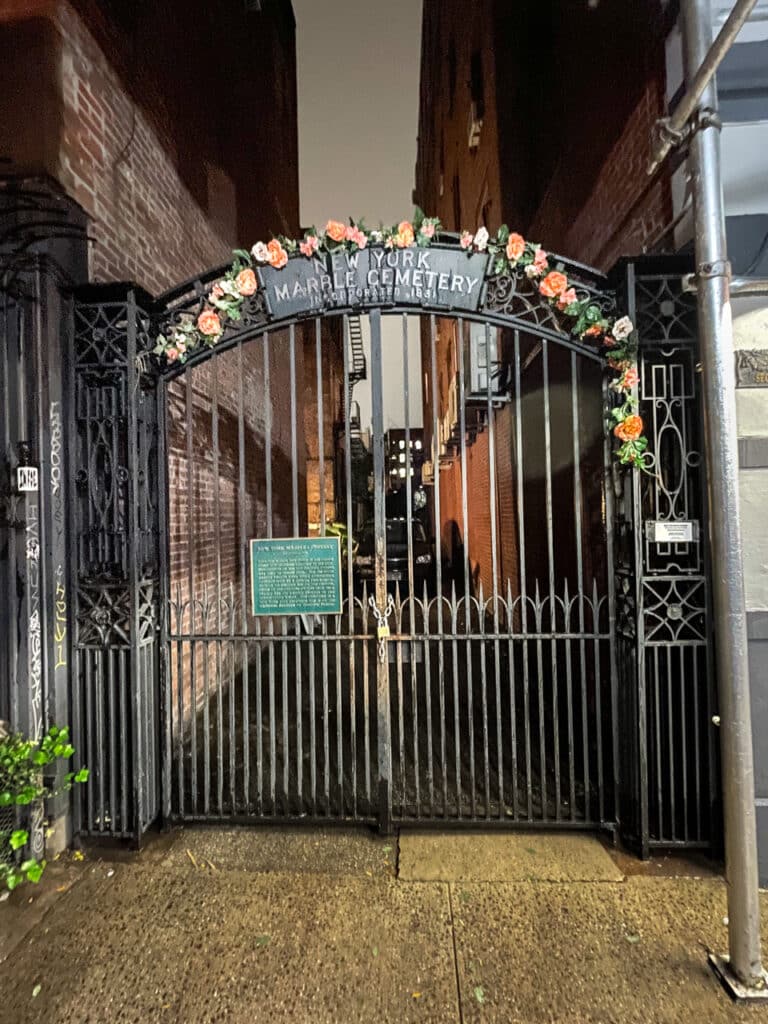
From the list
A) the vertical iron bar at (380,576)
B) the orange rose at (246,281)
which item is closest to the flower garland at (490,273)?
the orange rose at (246,281)

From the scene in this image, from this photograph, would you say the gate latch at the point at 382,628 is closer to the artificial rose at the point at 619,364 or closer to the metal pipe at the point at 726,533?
the metal pipe at the point at 726,533

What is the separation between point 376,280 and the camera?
3953 mm

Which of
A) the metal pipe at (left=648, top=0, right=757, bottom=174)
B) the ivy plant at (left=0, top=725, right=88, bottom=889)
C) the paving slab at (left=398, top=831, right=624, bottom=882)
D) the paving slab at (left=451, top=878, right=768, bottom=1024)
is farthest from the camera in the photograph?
the paving slab at (left=398, top=831, right=624, bottom=882)

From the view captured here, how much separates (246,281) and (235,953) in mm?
3925

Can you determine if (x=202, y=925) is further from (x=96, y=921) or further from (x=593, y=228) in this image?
(x=593, y=228)

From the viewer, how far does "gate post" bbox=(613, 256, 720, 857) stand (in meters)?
3.63

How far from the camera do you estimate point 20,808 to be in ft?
11.7

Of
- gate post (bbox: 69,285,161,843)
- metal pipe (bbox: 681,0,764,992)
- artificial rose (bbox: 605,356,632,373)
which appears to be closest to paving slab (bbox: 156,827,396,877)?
gate post (bbox: 69,285,161,843)

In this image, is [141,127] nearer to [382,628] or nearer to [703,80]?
[703,80]

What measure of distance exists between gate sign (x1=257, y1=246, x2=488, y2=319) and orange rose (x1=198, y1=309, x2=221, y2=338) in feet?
1.23

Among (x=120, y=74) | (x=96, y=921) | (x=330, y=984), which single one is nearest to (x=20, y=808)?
(x=96, y=921)

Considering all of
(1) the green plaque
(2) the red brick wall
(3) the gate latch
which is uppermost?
(2) the red brick wall

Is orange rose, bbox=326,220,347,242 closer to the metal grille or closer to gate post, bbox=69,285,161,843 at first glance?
the metal grille

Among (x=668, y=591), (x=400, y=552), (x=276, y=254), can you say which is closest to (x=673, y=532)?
(x=668, y=591)
